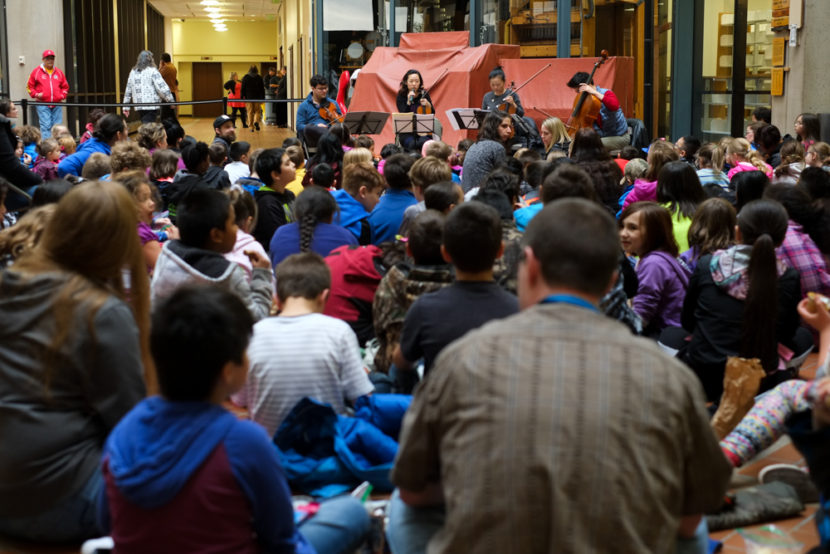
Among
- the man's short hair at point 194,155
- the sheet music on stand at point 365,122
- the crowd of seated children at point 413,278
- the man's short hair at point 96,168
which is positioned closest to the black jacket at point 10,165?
the man's short hair at point 96,168

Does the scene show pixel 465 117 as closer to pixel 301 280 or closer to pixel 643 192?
pixel 643 192

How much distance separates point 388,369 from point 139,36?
32.4 meters

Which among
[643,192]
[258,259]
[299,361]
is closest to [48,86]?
[643,192]

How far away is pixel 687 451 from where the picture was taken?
191 centimetres

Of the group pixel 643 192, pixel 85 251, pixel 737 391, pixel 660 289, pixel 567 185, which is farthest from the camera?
pixel 643 192

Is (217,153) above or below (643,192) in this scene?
above

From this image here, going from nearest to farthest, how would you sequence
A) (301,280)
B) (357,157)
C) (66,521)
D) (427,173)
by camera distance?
(66,521)
(301,280)
(427,173)
(357,157)

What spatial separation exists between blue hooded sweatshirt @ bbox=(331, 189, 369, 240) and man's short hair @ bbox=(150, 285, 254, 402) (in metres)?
3.77

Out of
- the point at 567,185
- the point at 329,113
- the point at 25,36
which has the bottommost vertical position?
the point at 567,185

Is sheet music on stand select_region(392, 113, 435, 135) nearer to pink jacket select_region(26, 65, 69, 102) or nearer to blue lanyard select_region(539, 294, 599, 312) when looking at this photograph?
pink jacket select_region(26, 65, 69, 102)

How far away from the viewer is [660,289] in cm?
482

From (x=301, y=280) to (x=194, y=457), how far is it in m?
1.50

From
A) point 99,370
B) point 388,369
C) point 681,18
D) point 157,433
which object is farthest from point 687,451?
point 681,18

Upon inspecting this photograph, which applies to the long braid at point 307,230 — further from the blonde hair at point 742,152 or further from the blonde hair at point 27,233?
the blonde hair at point 742,152
